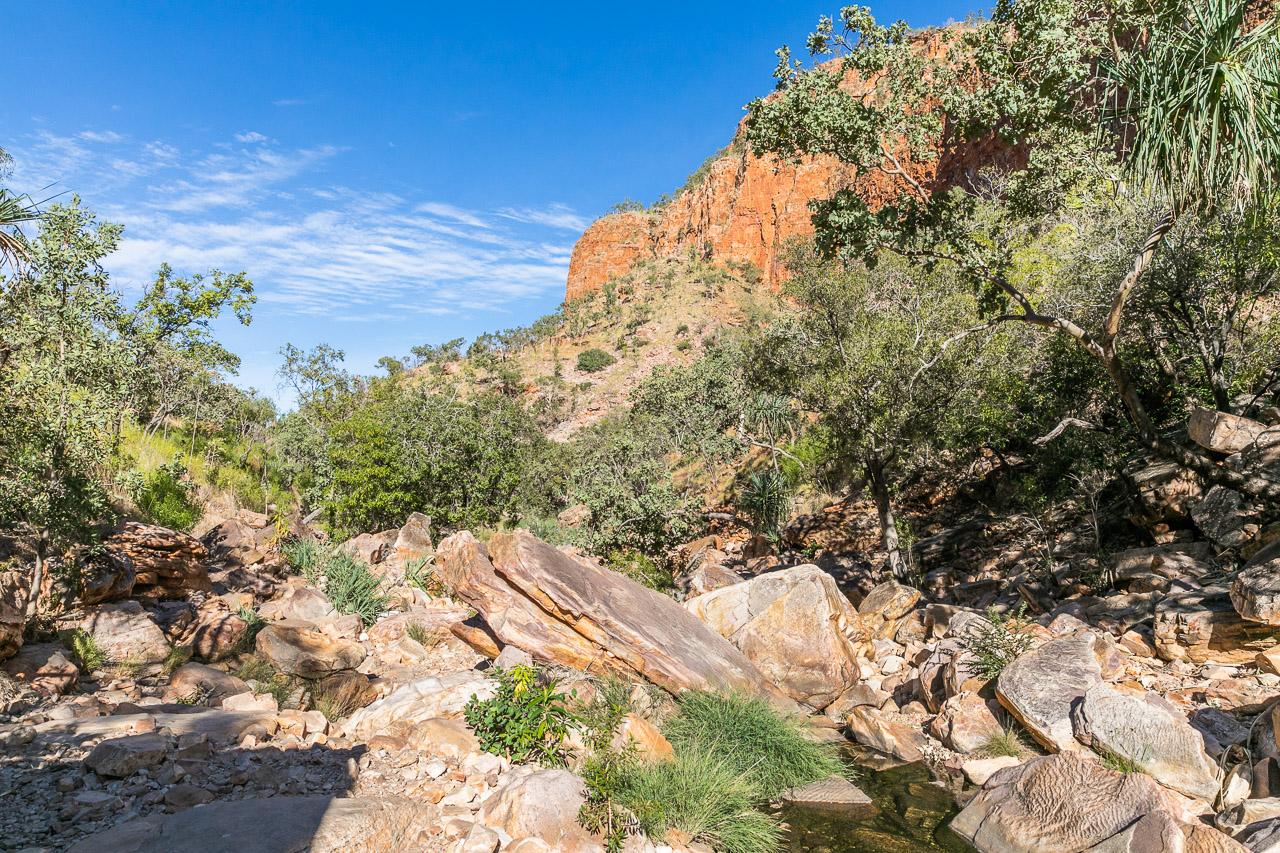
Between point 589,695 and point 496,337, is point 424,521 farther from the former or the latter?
point 496,337

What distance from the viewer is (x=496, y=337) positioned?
215 feet

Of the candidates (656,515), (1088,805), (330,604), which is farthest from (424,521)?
(1088,805)

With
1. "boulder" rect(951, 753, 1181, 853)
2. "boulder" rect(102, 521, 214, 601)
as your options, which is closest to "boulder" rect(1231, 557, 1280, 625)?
"boulder" rect(951, 753, 1181, 853)

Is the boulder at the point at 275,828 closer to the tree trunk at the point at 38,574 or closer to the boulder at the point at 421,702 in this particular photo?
the boulder at the point at 421,702

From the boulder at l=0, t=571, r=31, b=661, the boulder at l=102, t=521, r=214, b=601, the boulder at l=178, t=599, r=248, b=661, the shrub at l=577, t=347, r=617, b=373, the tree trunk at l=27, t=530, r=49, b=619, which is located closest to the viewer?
the boulder at l=0, t=571, r=31, b=661

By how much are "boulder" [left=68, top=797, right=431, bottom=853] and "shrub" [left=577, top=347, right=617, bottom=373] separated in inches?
2029

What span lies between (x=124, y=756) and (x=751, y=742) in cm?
613

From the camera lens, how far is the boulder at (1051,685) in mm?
7000

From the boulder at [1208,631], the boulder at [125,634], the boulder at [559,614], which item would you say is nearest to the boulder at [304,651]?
the boulder at [125,634]

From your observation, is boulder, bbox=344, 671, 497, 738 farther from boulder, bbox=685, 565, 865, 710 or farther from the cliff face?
the cliff face

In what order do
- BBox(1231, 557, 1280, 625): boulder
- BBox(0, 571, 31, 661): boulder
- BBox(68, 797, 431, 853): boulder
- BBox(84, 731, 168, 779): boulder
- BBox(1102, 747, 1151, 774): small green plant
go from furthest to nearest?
BBox(1231, 557, 1280, 625): boulder, BBox(0, 571, 31, 661): boulder, BBox(1102, 747, 1151, 774): small green plant, BBox(84, 731, 168, 779): boulder, BBox(68, 797, 431, 853): boulder

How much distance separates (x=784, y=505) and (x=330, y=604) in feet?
46.0

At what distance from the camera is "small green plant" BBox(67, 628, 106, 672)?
24.0 feet

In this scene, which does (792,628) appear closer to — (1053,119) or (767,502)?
(1053,119)
